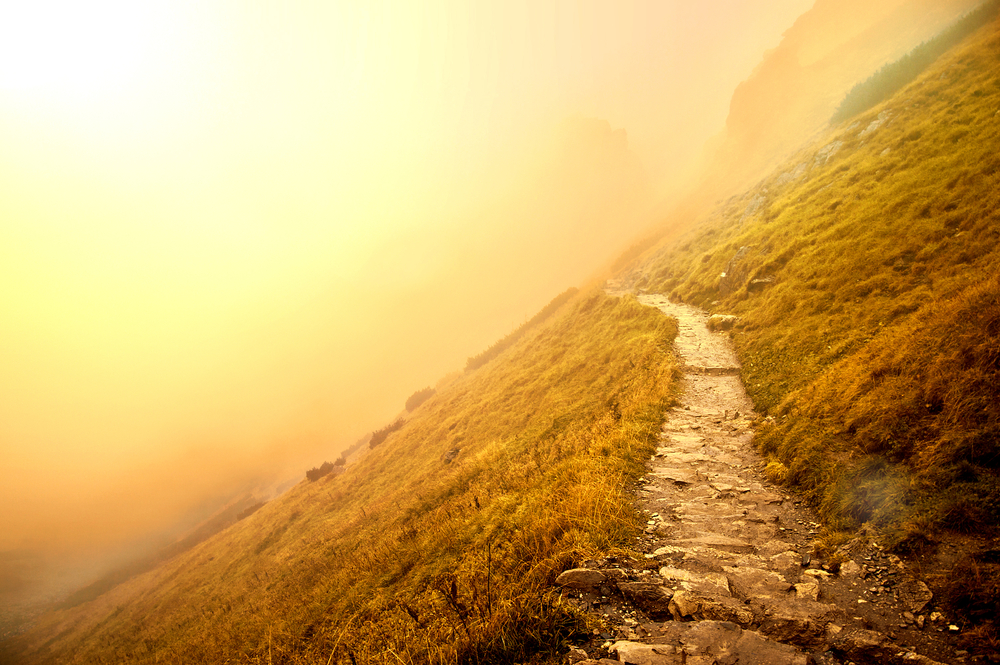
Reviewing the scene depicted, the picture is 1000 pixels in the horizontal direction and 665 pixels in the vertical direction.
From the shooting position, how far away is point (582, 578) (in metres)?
4.47

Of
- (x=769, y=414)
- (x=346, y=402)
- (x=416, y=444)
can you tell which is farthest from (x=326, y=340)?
(x=769, y=414)

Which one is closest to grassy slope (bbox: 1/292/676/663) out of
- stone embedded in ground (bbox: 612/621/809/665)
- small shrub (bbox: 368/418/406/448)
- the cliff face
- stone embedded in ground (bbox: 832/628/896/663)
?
stone embedded in ground (bbox: 612/621/809/665)

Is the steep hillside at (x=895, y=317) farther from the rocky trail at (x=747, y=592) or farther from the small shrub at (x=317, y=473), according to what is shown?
the small shrub at (x=317, y=473)

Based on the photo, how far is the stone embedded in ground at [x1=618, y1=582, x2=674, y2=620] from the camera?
4.08 meters

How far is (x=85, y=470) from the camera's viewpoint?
65875 millimetres

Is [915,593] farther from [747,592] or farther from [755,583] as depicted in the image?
[747,592]

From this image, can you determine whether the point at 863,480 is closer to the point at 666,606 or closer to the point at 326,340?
the point at 666,606

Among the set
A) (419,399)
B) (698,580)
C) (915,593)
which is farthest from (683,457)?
(419,399)

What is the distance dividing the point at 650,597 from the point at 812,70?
8056cm

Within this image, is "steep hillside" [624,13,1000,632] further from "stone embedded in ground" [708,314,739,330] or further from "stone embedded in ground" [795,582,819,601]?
"stone embedded in ground" [795,582,819,601]

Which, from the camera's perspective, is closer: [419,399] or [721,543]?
[721,543]

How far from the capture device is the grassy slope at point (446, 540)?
4.65 m

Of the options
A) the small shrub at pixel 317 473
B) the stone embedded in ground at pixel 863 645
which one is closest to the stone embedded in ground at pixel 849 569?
the stone embedded in ground at pixel 863 645

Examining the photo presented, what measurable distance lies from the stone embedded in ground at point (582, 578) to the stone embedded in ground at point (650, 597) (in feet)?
0.87
